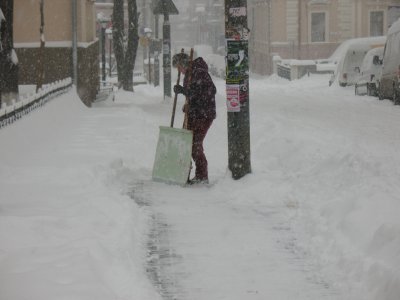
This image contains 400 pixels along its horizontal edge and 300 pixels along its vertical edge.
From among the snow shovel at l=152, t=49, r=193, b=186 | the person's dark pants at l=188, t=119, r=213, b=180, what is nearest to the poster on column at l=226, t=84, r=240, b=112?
the person's dark pants at l=188, t=119, r=213, b=180

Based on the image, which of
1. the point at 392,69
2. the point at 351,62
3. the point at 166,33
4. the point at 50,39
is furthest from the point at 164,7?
the point at 351,62

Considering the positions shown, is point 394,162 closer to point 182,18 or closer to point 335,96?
point 335,96

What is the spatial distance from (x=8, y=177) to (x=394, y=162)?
500 cm

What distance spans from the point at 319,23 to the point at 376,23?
11.5 feet

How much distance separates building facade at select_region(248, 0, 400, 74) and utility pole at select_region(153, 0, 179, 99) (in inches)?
908

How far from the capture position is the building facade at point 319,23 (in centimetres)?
4753

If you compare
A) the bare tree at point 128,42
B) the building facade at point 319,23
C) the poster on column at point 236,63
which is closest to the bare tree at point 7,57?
the poster on column at point 236,63

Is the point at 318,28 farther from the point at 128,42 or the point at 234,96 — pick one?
the point at 234,96

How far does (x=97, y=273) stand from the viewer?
586 cm

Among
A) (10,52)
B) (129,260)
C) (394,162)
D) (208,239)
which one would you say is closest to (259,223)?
(208,239)

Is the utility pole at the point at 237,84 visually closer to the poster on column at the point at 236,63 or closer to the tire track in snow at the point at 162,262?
the poster on column at the point at 236,63

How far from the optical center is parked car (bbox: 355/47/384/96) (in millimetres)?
25578

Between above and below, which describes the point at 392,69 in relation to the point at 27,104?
above

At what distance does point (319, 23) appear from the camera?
158 feet
